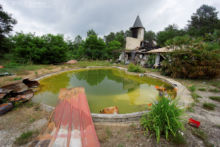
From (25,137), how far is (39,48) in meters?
13.3

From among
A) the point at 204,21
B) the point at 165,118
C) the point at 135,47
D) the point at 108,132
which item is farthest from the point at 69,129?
the point at 204,21

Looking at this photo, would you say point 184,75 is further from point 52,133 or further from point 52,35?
point 52,35

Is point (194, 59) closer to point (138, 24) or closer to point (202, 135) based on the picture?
point (202, 135)

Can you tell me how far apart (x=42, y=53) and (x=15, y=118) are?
11.8 metres

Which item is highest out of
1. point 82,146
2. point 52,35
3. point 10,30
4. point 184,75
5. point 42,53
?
point 10,30

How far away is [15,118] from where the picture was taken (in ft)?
7.66

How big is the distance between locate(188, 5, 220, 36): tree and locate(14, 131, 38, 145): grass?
31234 millimetres

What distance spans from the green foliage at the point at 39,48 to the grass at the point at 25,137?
12.3 m

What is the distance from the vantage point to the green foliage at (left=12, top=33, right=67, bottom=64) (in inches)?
411

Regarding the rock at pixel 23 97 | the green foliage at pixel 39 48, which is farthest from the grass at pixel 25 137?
the green foliage at pixel 39 48

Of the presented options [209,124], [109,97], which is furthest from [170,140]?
[109,97]

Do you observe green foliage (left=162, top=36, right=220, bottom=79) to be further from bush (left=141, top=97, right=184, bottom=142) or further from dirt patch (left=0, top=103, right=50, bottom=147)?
dirt patch (left=0, top=103, right=50, bottom=147)

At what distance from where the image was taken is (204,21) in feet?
68.2

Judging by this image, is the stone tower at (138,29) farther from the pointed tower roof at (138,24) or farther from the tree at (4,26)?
Answer: the tree at (4,26)
